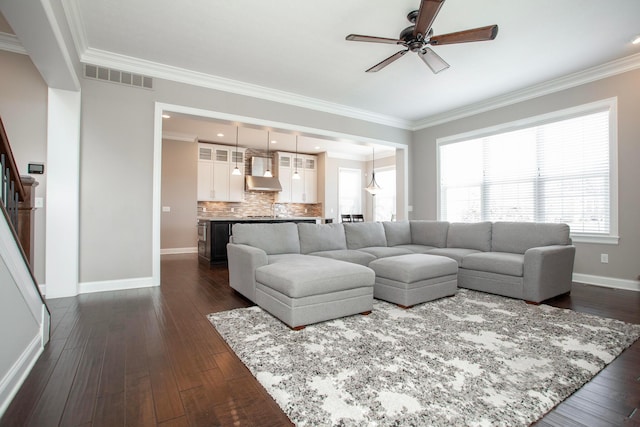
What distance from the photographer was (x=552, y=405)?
151 cm

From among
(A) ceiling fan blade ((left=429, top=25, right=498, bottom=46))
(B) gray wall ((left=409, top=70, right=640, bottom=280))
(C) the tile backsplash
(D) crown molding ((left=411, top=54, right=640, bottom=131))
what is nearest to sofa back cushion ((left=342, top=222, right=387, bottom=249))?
(A) ceiling fan blade ((left=429, top=25, right=498, bottom=46))

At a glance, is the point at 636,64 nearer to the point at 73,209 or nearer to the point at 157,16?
the point at 157,16

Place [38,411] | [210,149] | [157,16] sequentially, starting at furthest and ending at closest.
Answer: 1. [210,149]
2. [157,16]
3. [38,411]

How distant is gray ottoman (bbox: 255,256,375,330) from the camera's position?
Answer: 2.49 metres

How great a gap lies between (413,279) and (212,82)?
3.78 metres

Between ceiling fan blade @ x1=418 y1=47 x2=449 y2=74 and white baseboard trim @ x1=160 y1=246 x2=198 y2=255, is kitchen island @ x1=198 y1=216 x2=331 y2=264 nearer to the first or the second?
white baseboard trim @ x1=160 y1=246 x2=198 y2=255

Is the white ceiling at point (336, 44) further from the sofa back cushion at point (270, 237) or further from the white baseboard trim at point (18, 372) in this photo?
the white baseboard trim at point (18, 372)

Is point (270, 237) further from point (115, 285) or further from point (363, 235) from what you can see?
point (115, 285)

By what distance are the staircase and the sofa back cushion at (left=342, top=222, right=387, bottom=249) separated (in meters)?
3.31

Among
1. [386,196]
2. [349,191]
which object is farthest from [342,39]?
[349,191]

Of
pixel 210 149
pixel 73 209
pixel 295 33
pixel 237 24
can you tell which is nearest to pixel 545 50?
pixel 295 33

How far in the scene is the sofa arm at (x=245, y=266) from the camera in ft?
10.1

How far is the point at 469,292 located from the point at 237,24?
396 cm

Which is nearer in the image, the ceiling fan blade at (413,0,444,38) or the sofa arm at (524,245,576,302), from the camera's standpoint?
the ceiling fan blade at (413,0,444,38)
